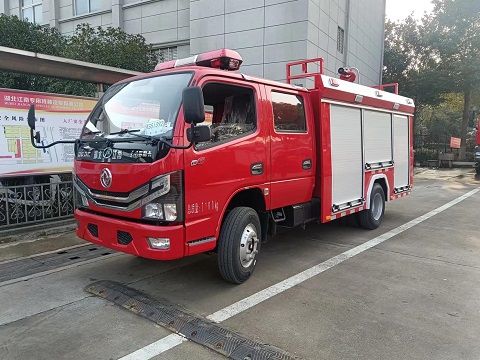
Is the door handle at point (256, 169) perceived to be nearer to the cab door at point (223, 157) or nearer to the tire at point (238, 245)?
the cab door at point (223, 157)

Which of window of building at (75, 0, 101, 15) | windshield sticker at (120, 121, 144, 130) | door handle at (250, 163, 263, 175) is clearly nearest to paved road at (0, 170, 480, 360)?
door handle at (250, 163, 263, 175)

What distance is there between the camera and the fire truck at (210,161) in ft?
12.2

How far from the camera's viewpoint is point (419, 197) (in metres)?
11.6

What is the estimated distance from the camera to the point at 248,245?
14.7 ft

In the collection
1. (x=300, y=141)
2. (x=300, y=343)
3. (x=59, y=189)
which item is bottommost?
(x=300, y=343)

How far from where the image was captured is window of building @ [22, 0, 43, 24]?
21938 mm

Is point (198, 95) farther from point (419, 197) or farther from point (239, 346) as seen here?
point (419, 197)

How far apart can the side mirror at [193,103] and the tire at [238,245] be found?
51.4 inches

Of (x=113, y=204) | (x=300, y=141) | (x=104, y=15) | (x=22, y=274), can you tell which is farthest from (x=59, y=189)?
(x=104, y=15)

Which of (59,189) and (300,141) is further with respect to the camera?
(59,189)

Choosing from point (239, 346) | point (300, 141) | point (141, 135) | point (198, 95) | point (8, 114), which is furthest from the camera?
point (8, 114)

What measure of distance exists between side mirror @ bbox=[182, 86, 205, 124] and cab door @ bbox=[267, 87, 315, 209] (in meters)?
1.41

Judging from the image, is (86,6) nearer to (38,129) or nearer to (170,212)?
(38,129)

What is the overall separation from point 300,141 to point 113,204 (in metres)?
2.57
